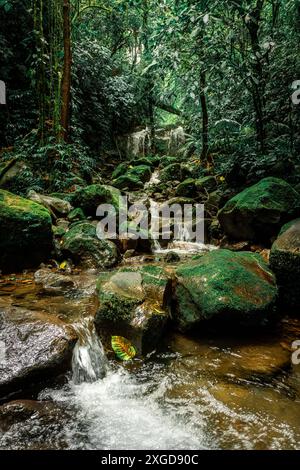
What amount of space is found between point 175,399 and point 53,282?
2.64 m

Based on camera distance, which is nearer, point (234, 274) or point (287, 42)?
point (234, 274)

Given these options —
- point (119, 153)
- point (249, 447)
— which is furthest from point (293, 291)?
point (119, 153)

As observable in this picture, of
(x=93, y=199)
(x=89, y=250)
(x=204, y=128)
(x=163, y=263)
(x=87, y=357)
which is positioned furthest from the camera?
(x=204, y=128)

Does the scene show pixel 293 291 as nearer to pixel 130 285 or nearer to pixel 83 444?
pixel 130 285

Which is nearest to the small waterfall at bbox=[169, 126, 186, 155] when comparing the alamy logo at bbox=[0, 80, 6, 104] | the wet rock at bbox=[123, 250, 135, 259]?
the alamy logo at bbox=[0, 80, 6, 104]

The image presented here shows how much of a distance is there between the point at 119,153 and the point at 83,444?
45.4ft

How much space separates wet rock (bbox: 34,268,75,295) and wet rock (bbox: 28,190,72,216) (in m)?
2.38

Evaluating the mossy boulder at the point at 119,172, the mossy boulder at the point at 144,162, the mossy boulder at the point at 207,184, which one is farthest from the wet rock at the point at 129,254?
the mossy boulder at the point at 144,162

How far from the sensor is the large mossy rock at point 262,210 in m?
5.52

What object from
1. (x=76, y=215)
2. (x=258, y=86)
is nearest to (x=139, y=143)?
(x=76, y=215)

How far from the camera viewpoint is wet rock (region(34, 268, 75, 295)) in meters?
4.36

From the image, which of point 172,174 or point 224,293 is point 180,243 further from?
point 172,174

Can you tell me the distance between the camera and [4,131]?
9484 mm

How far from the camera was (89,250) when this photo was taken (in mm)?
5574
